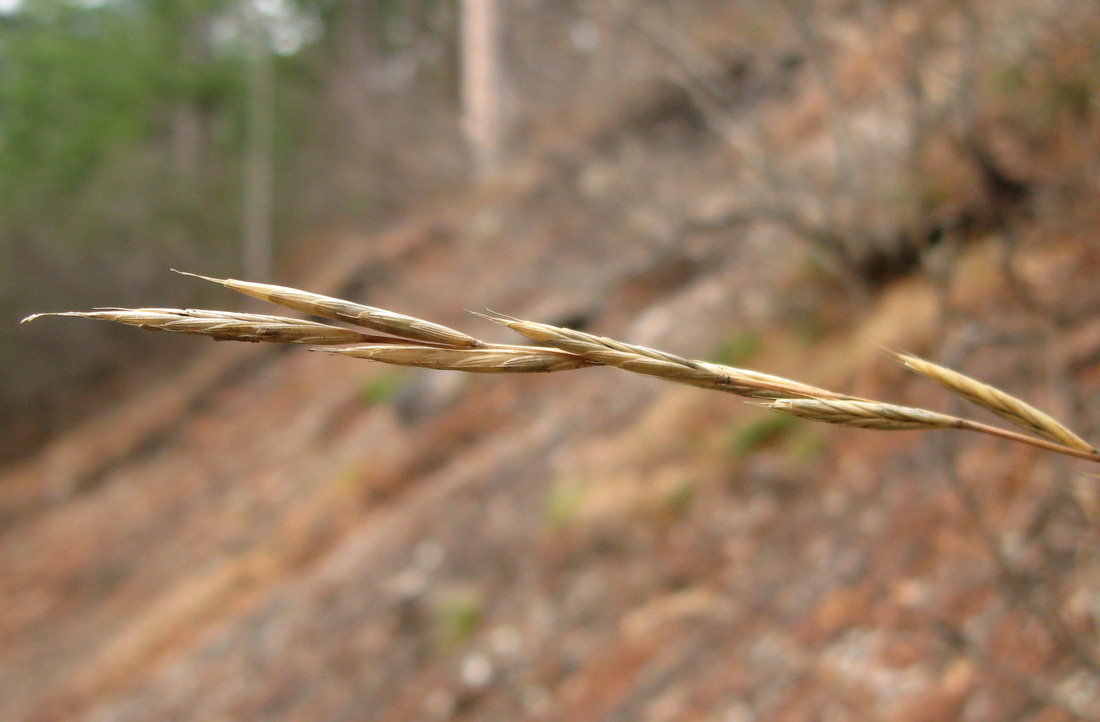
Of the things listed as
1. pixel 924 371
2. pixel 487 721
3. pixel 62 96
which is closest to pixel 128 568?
pixel 487 721

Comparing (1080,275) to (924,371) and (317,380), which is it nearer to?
(924,371)

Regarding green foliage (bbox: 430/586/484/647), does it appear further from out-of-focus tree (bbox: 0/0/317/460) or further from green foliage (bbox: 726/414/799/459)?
out-of-focus tree (bbox: 0/0/317/460)

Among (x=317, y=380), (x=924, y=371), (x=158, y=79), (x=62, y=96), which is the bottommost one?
(x=924, y=371)

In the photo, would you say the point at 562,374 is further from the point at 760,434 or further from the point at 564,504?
the point at 760,434

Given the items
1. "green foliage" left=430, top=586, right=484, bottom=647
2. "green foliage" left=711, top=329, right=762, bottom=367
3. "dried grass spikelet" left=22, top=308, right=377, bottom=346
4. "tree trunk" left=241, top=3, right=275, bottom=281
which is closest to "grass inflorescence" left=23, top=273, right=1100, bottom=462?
"dried grass spikelet" left=22, top=308, right=377, bottom=346

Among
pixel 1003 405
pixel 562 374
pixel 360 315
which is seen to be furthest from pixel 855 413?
pixel 562 374

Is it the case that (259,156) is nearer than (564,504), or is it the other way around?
(564,504)
